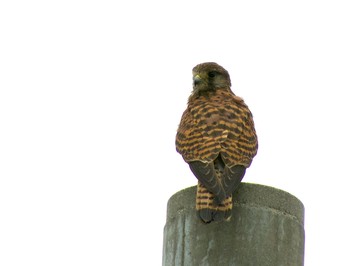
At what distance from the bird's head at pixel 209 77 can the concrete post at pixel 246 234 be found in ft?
11.1

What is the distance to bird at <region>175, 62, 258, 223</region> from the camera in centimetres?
654

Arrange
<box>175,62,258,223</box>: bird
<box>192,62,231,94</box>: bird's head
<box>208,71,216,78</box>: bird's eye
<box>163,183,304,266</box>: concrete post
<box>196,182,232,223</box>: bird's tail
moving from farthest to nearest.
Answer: <box>208,71,216,78</box>: bird's eye → <box>192,62,231,94</box>: bird's head → <box>175,62,258,223</box>: bird → <box>196,182,232,223</box>: bird's tail → <box>163,183,304,266</box>: concrete post

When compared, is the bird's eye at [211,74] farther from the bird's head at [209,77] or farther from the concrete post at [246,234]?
the concrete post at [246,234]

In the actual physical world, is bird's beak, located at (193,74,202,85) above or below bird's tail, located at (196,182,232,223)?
above

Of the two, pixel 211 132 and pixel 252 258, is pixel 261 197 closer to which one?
pixel 252 258

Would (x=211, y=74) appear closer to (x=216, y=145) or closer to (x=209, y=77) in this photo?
(x=209, y=77)

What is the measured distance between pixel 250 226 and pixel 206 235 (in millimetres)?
299

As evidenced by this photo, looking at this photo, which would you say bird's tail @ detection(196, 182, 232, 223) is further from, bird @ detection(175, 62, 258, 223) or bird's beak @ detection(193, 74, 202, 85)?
bird's beak @ detection(193, 74, 202, 85)

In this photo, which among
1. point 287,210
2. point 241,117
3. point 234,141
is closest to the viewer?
point 287,210

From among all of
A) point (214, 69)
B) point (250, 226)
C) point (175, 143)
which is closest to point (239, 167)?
point (175, 143)

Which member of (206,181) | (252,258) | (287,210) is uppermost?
(206,181)

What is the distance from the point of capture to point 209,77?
9.79m

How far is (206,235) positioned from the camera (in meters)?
5.94

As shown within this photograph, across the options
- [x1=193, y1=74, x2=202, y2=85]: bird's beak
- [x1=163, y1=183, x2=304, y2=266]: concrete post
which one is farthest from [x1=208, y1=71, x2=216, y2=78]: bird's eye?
[x1=163, y1=183, x2=304, y2=266]: concrete post
